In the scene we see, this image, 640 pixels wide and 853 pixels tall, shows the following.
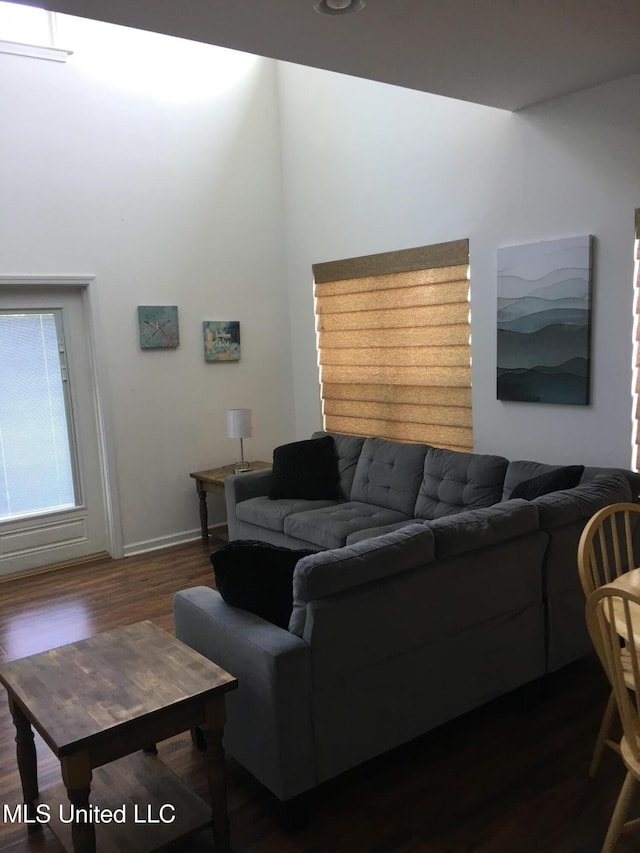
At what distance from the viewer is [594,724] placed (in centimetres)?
274

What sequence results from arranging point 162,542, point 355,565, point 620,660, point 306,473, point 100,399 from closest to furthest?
point 620,660, point 355,565, point 306,473, point 100,399, point 162,542

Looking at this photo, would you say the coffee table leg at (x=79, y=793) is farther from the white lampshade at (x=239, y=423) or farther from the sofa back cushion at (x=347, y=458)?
the white lampshade at (x=239, y=423)

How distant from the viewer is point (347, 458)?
4.88m

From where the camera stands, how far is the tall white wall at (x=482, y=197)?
11.9 ft

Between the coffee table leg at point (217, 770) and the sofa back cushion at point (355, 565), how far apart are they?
355mm

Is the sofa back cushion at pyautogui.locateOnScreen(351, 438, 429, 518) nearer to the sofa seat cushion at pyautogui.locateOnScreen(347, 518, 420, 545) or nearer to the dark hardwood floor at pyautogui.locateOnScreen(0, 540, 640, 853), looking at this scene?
the sofa seat cushion at pyautogui.locateOnScreen(347, 518, 420, 545)

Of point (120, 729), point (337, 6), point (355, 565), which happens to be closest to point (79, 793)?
point (120, 729)

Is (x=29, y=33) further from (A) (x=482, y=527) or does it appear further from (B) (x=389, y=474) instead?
(A) (x=482, y=527)

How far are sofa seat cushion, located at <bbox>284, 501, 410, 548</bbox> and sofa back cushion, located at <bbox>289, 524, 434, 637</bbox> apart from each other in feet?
5.04

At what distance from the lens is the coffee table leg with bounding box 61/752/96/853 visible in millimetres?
1784

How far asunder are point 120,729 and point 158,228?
13.5ft

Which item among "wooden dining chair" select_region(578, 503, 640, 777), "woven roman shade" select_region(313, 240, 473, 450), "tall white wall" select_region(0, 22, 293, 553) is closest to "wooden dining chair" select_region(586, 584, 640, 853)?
"wooden dining chair" select_region(578, 503, 640, 777)

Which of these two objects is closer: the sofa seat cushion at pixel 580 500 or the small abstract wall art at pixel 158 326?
the sofa seat cushion at pixel 580 500

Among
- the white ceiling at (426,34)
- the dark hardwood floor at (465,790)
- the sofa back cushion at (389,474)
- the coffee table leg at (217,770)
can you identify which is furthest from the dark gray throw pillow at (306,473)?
the coffee table leg at (217,770)
